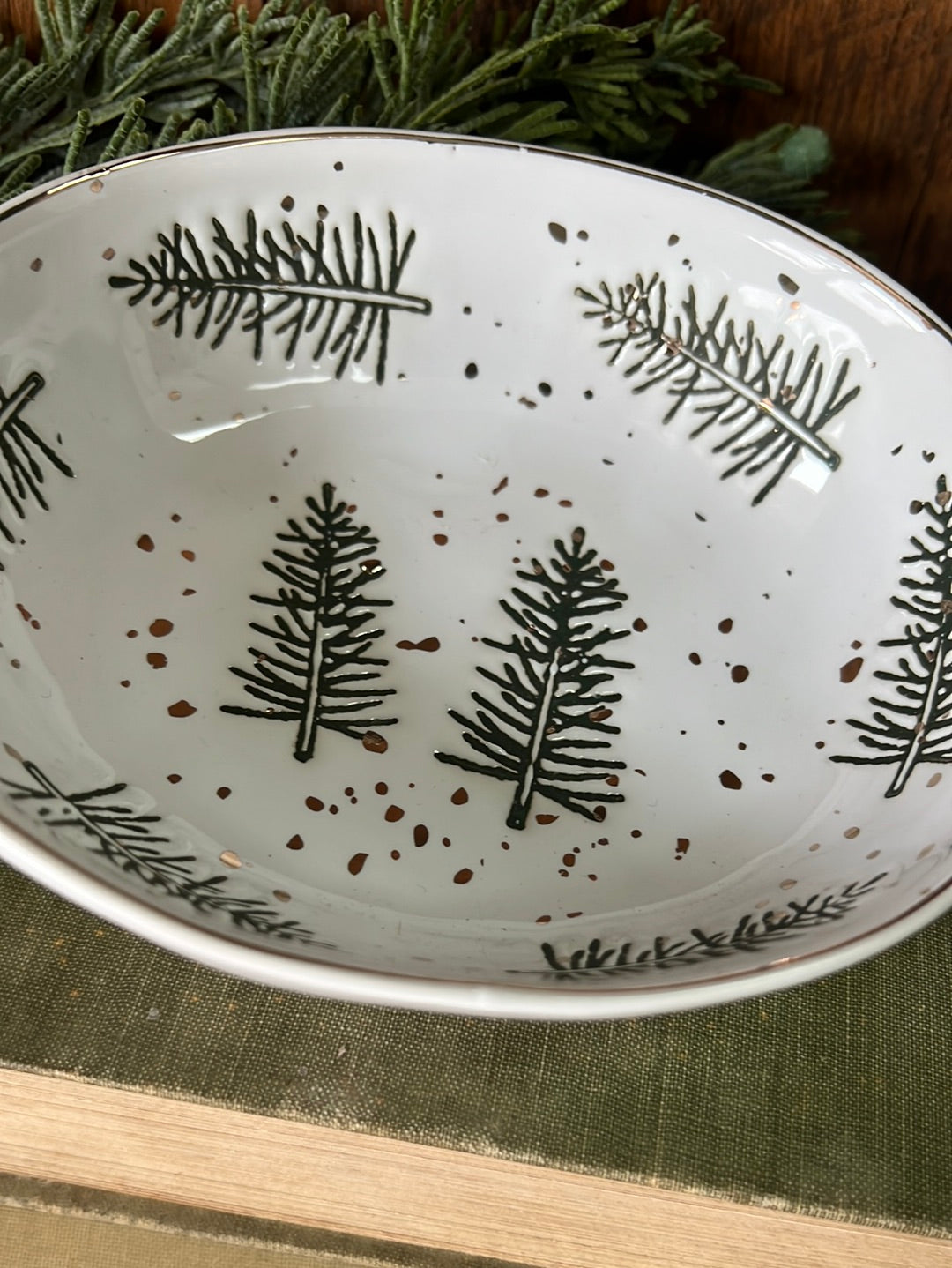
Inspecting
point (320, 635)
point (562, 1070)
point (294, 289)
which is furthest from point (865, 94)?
point (562, 1070)

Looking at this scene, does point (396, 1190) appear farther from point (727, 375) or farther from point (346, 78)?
point (346, 78)

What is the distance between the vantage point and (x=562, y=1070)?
0.48 m

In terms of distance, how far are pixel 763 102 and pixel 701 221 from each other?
0.75 feet

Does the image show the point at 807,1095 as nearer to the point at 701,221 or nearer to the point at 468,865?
the point at 468,865

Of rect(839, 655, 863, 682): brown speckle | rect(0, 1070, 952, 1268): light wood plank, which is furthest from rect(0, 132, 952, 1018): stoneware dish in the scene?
rect(0, 1070, 952, 1268): light wood plank

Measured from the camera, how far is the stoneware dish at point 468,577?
0.42 metres

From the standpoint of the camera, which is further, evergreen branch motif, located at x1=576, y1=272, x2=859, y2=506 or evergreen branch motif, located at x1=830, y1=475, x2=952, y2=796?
evergreen branch motif, located at x1=576, y1=272, x2=859, y2=506

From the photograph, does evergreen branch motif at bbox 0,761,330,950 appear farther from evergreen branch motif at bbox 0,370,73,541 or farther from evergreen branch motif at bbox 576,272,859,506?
evergreen branch motif at bbox 576,272,859,506

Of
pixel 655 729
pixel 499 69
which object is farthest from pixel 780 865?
pixel 499 69

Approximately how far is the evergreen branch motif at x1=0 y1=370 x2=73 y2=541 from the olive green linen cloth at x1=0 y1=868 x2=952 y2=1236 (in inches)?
7.2

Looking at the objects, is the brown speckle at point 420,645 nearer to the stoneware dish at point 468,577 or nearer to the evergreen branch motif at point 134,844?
the stoneware dish at point 468,577

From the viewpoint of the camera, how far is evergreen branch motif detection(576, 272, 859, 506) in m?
0.59

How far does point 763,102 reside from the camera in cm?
77

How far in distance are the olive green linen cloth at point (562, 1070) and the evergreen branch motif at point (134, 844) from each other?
104 millimetres
